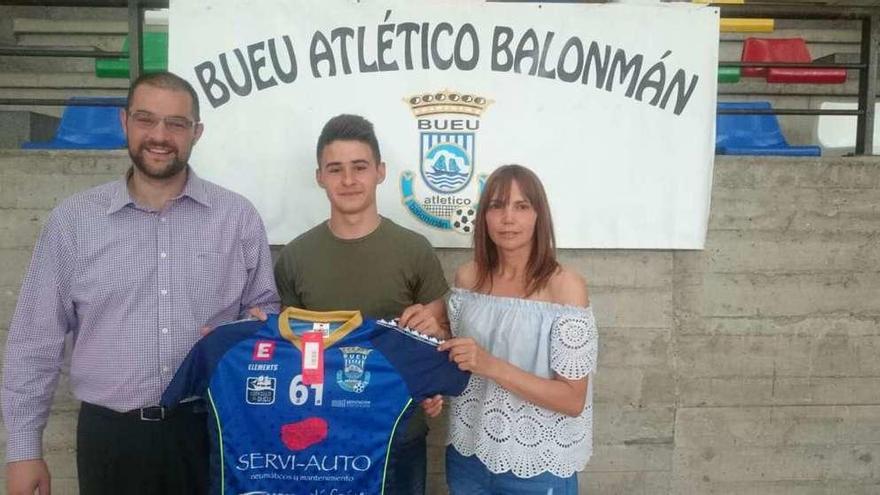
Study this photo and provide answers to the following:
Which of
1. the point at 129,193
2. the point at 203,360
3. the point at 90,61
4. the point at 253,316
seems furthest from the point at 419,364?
the point at 90,61

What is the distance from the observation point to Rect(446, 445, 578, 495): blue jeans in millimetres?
2193

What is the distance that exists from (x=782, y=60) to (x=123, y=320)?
4.93 metres

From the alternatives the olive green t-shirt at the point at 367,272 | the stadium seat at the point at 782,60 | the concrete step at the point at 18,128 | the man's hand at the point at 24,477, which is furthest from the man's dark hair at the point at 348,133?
the concrete step at the point at 18,128

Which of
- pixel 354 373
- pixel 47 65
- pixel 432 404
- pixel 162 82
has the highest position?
pixel 47 65

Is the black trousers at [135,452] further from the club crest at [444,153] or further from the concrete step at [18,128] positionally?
the concrete step at [18,128]

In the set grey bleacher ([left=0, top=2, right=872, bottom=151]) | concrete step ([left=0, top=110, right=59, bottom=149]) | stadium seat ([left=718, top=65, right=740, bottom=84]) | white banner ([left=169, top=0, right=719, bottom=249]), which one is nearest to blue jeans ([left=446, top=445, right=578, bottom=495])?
white banner ([left=169, top=0, right=719, bottom=249])

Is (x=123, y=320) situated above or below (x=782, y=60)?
below

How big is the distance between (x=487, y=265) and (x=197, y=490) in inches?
51.3

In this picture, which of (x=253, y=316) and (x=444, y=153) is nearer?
(x=253, y=316)

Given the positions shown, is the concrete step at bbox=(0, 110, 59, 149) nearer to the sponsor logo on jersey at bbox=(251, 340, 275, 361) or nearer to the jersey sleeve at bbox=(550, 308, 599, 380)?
the sponsor logo on jersey at bbox=(251, 340, 275, 361)

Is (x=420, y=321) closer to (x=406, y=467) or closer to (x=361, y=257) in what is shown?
(x=361, y=257)

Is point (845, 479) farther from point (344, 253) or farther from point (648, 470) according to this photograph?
point (344, 253)

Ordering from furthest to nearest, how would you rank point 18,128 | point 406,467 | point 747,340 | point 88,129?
point 18,128 → point 88,129 → point 747,340 → point 406,467

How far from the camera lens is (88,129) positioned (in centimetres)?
359
